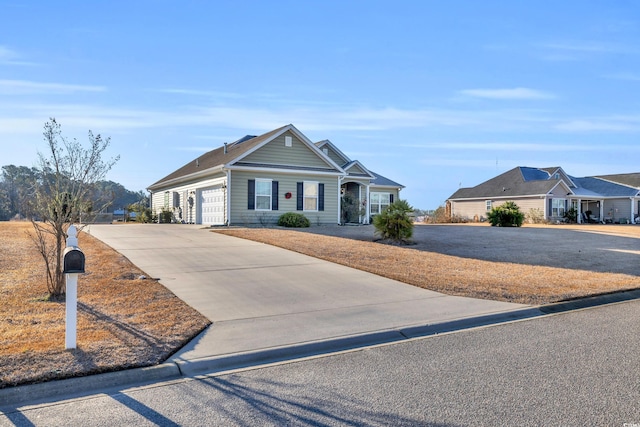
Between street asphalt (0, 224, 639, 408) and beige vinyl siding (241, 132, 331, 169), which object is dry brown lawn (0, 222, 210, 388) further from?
beige vinyl siding (241, 132, 331, 169)

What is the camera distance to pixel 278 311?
6785 mm

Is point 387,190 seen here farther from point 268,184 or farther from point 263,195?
point 263,195

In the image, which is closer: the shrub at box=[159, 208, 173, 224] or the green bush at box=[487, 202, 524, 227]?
the green bush at box=[487, 202, 524, 227]

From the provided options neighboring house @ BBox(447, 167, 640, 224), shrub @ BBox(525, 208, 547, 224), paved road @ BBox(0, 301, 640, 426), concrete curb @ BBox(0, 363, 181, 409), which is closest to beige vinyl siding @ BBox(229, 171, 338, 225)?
paved road @ BBox(0, 301, 640, 426)

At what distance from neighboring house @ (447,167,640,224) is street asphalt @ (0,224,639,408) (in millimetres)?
31289

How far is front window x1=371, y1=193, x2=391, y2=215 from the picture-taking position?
31859mm

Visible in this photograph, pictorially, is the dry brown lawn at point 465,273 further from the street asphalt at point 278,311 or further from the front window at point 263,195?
the front window at point 263,195

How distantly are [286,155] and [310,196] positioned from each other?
2562 mm

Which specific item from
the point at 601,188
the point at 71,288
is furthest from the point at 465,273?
the point at 601,188

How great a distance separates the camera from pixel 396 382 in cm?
420

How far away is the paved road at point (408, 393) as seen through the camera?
345cm

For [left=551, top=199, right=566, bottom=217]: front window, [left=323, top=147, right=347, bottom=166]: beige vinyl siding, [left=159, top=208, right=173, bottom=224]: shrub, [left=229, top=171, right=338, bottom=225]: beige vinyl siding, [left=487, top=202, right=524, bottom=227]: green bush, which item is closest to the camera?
[left=229, top=171, right=338, bottom=225]: beige vinyl siding

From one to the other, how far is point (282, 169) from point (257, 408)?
61.7 ft

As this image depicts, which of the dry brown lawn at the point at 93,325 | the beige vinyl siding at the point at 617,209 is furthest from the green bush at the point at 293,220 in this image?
the beige vinyl siding at the point at 617,209
